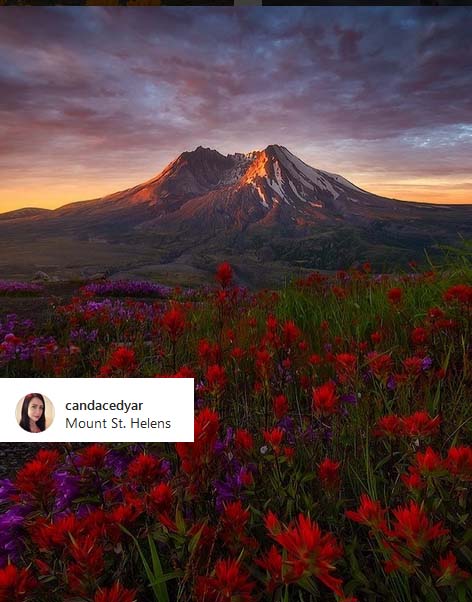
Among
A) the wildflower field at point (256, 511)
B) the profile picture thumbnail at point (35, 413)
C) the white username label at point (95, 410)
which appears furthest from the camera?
the profile picture thumbnail at point (35, 413)

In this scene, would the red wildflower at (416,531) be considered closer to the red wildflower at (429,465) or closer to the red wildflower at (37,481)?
the red wildflower at (429,465)

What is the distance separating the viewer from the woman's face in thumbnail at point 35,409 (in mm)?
1535

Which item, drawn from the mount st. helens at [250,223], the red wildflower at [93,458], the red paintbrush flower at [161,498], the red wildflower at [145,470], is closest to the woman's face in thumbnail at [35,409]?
the red wildflower at [93,458]

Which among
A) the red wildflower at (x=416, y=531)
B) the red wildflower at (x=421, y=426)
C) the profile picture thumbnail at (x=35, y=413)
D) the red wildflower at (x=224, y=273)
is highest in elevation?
the red wildflower at (x=224, y=273)

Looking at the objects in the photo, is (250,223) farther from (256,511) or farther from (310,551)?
(310,551)

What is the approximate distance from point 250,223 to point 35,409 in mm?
30126

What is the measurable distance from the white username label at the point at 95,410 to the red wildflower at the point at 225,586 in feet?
1.80

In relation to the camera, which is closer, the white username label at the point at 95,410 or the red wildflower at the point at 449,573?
the red wildflower at the point at 449,573

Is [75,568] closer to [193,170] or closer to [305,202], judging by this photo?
[305,202]

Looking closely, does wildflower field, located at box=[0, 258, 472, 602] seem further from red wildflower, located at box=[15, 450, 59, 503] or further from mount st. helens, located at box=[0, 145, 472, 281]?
mount st. helens, located at box=[0, 145, 472, 281]

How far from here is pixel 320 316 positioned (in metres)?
3.35

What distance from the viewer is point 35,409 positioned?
1.55 meters

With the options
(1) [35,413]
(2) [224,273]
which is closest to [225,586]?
(1) [35,413]

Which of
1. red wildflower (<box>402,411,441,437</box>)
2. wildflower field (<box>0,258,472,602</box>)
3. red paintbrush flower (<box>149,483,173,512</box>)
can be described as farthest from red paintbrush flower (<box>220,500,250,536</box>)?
red wildflower (<box>402,411,441,437</box>)
